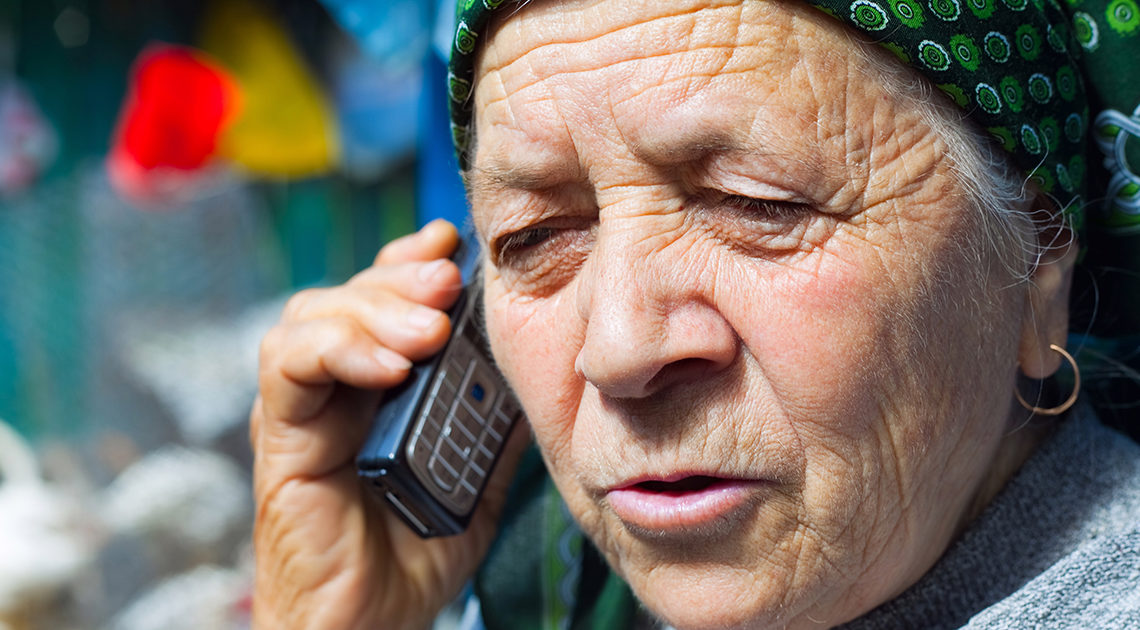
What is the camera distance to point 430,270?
1.69m

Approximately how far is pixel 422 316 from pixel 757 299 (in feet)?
2.27

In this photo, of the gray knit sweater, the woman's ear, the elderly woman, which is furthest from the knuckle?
the woman's ear

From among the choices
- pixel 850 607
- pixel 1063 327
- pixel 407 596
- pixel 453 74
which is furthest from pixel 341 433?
pixel 1063 327

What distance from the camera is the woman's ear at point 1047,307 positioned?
1288 millimetres

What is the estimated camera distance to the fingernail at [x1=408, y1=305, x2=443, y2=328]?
5.38ft

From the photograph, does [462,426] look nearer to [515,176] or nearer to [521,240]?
[521,240]

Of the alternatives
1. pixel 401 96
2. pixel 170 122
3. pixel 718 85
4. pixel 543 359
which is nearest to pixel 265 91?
pixel 170 122

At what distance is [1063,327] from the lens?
134cm

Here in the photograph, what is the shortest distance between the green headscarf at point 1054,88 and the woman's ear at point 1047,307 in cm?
5

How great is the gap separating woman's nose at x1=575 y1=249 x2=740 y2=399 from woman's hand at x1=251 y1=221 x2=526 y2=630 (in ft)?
1.80

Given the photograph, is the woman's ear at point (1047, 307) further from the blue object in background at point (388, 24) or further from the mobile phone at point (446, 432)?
the blue object in background at point (388, 24)

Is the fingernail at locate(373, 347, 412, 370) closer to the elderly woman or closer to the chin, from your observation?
the elderly woman

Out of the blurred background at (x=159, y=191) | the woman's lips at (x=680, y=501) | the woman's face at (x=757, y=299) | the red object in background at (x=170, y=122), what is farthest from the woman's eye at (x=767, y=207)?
the red object in background at (x=170, y=122)

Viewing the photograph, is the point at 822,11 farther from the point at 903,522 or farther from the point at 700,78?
the point at 903,522
